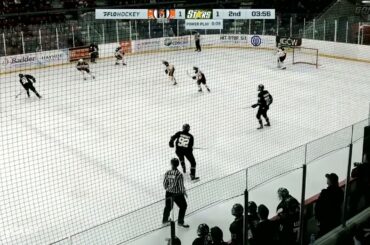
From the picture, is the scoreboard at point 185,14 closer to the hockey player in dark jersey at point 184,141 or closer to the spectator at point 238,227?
the hockey player in dark jersey at point 184,141

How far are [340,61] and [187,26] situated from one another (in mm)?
6859

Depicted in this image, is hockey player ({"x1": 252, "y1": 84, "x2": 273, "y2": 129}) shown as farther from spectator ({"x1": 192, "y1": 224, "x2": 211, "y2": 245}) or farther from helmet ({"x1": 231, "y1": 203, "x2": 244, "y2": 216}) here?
spectator ({"x1": 192, "y1": 224, "x2": 211, "y2": 245})

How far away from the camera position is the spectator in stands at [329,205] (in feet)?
19.7

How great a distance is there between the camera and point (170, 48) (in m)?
23.2

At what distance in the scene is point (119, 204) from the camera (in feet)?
26.6

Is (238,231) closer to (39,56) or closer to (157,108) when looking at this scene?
(157,108)

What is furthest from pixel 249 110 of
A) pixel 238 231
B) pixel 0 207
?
pixel 238 231

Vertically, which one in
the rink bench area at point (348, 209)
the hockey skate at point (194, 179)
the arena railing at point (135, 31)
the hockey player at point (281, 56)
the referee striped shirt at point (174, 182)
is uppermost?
the arena railing at point (135, 31)

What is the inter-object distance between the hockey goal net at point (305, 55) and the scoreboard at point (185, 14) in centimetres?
193

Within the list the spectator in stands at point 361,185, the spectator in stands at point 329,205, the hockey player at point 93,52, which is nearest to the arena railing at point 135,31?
the hockey player at point 93,52

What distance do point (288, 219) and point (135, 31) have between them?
18322 millimetres

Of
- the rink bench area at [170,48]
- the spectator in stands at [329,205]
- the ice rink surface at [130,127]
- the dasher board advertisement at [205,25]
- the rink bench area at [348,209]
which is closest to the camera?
the spectator in stands at [329,205]

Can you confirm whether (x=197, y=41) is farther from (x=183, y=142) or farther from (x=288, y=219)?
(x=288, y=219)

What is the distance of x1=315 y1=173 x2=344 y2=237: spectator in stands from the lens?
19.7 ft
